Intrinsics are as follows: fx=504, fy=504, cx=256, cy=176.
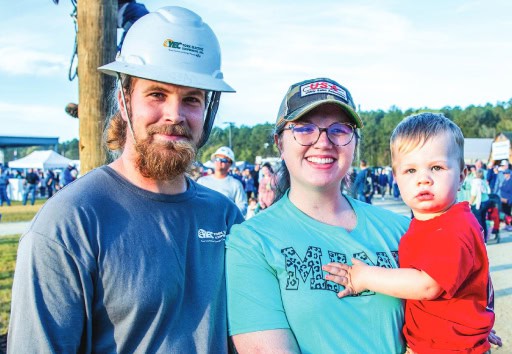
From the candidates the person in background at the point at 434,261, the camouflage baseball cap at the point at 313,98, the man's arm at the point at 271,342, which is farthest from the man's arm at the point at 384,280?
the camouflage baseball cap at the point at 313,98

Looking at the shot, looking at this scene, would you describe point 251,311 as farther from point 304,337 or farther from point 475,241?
point 475,241

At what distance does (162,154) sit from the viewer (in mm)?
2051

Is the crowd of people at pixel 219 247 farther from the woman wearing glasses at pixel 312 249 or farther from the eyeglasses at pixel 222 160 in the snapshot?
the eyeglasses at pixel 222 160

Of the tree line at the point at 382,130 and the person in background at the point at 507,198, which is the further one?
the tree line at the point at 382,130

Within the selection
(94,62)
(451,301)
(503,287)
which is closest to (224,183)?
(503,287)

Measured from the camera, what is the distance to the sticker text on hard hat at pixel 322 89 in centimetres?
216

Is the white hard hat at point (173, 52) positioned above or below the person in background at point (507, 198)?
above

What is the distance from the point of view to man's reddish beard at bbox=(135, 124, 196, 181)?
6.73 feet

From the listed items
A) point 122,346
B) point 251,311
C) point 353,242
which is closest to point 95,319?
point 122,346

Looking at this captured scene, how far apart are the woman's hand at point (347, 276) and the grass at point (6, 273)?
205 inches

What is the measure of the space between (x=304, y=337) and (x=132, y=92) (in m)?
1.23

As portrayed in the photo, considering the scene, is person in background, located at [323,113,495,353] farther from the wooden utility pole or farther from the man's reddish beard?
the wooden utility pole

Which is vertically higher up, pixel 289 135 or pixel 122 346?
pixel 289 135

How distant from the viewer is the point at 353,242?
7.08ft
